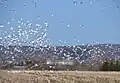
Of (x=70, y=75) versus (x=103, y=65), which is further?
(x=103, y=65)

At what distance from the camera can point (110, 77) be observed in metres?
29.7

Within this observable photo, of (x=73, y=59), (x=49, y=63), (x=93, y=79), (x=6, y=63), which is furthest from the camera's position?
(x=73, y=59)

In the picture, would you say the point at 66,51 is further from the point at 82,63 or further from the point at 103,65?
the point at 103,65

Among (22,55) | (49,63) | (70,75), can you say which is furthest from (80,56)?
(70,75)

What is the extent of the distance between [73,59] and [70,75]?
2687cm

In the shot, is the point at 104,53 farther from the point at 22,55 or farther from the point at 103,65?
the point at 22,55

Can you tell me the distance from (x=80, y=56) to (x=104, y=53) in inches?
172

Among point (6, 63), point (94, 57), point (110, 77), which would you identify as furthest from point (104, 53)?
point (110, 77)

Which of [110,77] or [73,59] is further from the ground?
[73,59]

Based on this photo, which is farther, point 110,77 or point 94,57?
point 94,57

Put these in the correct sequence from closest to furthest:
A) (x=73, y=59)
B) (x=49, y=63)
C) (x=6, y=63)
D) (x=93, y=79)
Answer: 1. (x=93, y=79)
2. (x=6, y=63)
3. (x=49, y=63)
4. (x=73, y=59)

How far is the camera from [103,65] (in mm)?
48188

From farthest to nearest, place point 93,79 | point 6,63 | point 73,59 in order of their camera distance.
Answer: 1. point 73,59
2. point 6,63
3. point 93,79

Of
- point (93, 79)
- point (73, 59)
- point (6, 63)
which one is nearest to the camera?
point (93, 79)
